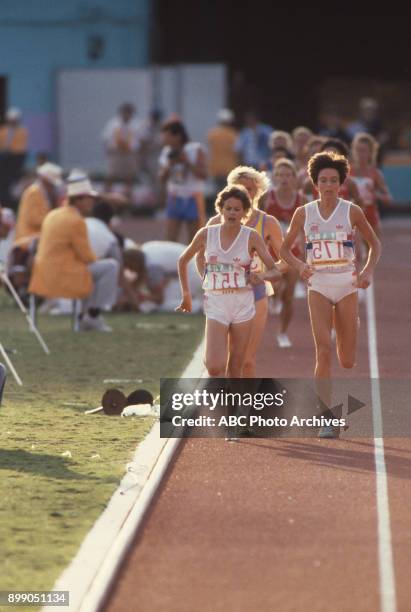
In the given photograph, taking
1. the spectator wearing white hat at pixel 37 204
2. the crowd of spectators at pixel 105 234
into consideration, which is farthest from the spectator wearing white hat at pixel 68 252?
the spectator wearing white hat at pixel 37 204

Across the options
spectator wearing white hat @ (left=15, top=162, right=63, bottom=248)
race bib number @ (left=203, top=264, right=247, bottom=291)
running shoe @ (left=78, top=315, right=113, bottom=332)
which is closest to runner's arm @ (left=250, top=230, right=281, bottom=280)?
race bib number @ (left=203, top=264, right=247, bottom=291)

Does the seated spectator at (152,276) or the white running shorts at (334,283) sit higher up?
the white running shorts at (334,283)

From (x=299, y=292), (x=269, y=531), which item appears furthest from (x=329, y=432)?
(x=299, y=292)

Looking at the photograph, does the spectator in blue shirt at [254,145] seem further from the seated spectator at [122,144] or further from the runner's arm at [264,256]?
the runner's arm at [264,256]

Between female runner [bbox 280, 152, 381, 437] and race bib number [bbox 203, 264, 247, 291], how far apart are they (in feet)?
1.24

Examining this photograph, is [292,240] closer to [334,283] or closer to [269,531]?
[334,283]

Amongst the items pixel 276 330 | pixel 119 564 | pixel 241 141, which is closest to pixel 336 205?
pixel 119 564

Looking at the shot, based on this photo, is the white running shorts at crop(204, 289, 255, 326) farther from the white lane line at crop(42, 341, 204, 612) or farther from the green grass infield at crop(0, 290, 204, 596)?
the green grass infield at crop(0, 290, 204, 596)

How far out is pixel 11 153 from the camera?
3356cm

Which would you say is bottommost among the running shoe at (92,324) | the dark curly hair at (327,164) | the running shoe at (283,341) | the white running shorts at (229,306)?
the running shoe at (92,324)

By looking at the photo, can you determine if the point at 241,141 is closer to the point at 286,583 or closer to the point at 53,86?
the point at 53,86

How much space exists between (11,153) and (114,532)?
84.5 ft

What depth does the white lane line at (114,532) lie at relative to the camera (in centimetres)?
724

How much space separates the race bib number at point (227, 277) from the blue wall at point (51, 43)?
2794 cm
